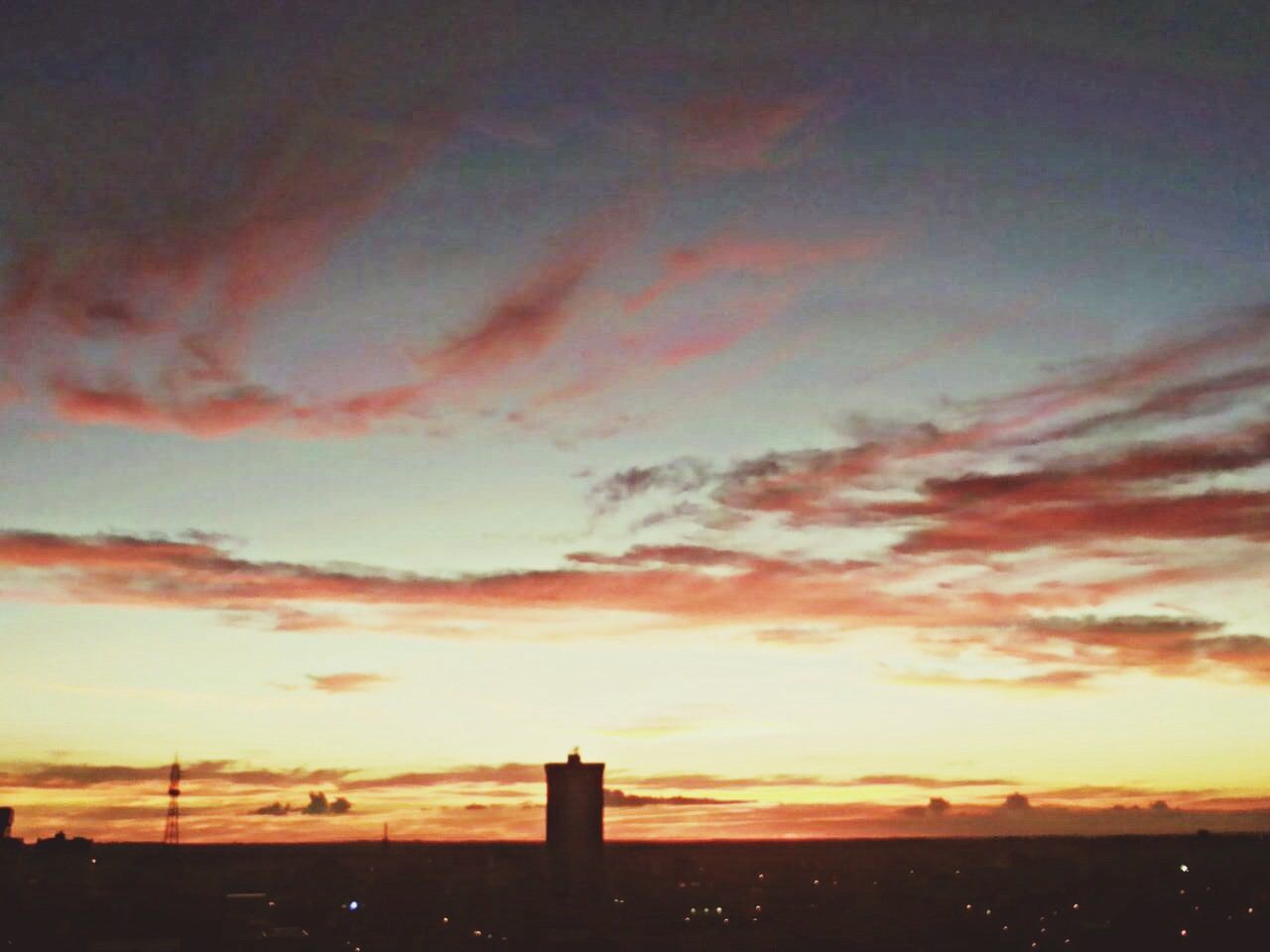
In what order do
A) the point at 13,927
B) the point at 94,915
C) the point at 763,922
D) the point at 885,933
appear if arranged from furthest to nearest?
the point at 763,922
the point at 885,933
the point at 94,915
the point at 13,927

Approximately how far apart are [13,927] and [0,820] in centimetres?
6638

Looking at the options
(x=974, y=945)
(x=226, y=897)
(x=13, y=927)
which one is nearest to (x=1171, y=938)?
(x=974, y=945)

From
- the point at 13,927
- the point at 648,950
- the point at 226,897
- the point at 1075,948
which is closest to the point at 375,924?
the point at 226,897

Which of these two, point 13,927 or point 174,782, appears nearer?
point 13,927

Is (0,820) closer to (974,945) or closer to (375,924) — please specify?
(375,924)

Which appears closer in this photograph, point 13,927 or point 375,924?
point 13,927

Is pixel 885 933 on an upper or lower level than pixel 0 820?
lower

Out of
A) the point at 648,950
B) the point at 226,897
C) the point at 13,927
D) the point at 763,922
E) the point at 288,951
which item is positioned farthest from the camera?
the point at 763,922

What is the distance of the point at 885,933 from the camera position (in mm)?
176500

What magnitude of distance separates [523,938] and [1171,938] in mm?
76981

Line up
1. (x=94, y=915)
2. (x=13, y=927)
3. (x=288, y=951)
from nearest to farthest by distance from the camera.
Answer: (x=288, y=951)
(x=13, y=927)
(x=94, y=915)

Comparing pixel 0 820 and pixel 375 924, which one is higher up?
pixel 0 820

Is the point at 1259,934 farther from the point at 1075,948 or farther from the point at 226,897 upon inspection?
the point at 226,897

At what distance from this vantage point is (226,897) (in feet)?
544
